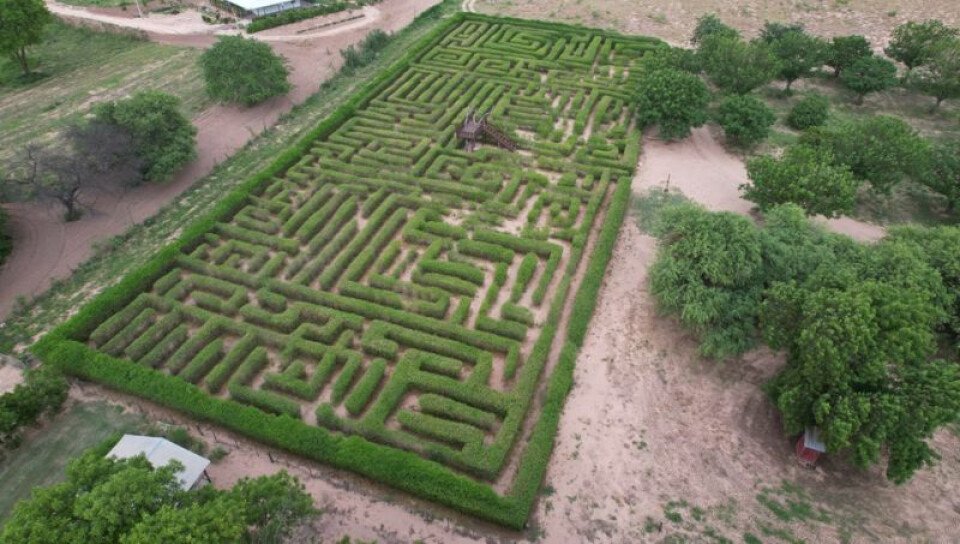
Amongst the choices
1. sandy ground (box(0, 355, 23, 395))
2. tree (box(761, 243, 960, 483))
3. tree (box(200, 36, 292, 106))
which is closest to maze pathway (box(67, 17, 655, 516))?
sandy ground (box(0, 355, 23, 395))

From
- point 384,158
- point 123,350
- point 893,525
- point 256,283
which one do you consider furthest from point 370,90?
point 893,525

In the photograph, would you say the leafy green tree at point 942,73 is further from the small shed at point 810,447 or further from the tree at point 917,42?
the small shed at point 810,447

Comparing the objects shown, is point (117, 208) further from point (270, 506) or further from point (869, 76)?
point (869, 76)

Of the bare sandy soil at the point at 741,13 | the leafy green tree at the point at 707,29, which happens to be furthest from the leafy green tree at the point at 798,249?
the bare sandy soil at the point at 741,13

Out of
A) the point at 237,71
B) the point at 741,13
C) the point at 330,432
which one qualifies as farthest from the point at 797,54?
the point at 330,432

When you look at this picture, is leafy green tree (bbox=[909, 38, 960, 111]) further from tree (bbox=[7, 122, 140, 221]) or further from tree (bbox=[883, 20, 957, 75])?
tree (bbox=[7, 122, 140, 221])
